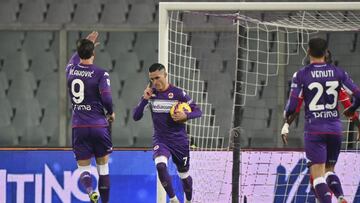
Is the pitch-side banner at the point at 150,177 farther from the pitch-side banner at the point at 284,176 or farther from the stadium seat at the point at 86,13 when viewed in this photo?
the stadium seat at the point at 86,13

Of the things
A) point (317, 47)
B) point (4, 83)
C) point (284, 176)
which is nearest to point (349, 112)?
point (317, 47)

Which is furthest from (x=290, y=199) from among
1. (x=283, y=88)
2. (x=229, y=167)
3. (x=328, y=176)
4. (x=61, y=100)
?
(x=61, y=100)

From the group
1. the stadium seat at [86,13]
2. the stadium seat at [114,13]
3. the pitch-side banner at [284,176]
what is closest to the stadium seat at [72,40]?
the stadium seat at [86,13]

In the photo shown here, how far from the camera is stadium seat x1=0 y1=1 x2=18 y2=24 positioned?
48.0 feet

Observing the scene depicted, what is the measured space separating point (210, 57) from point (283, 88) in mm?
1333

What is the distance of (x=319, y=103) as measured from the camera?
917 centimetres

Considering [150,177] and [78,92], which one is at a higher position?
[78,92]

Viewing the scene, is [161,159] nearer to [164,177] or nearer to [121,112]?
[164,177]

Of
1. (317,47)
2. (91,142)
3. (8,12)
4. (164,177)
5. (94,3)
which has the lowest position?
(164,177)

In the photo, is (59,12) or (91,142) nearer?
(91,142)

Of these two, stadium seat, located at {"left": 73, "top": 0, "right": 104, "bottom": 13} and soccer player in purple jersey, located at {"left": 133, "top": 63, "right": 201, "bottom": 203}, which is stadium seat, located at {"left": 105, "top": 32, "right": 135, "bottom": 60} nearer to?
stadium seat, located at {"left": 73, "top": 0, "right": 104, "bottom": 13}

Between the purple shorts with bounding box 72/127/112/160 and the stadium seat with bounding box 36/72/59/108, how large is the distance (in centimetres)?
435

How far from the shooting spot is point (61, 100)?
13.9 m

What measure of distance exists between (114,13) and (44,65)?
51.9 inches
